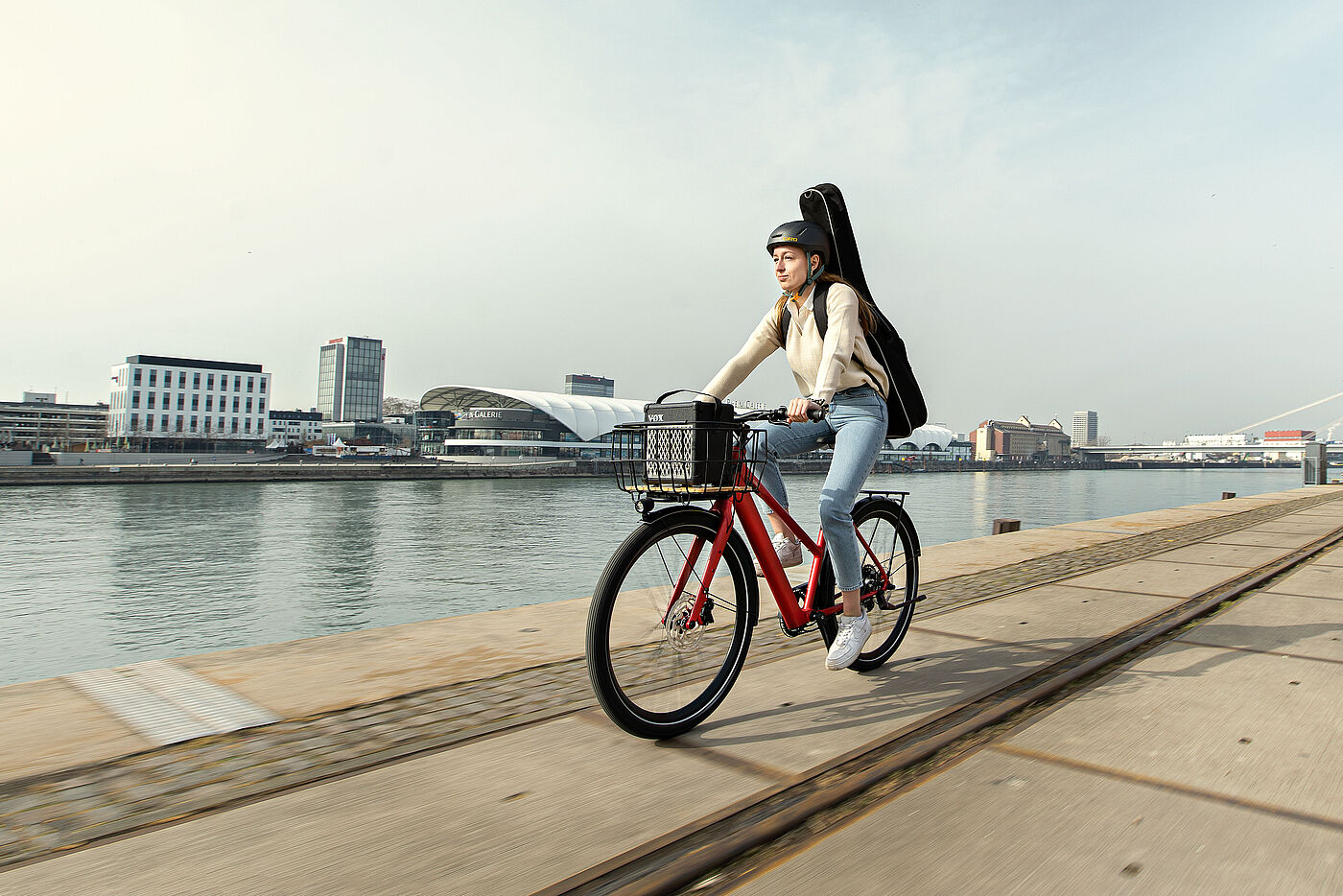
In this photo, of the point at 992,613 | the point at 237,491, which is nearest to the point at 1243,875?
the point at 992,613

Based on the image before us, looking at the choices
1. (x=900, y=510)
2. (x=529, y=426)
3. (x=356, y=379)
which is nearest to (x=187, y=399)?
(x=529, y=426)

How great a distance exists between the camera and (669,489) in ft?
8.29

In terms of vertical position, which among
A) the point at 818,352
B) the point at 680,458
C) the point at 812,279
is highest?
the point at 812,279

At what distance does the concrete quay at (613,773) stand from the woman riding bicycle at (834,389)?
510 millimetres

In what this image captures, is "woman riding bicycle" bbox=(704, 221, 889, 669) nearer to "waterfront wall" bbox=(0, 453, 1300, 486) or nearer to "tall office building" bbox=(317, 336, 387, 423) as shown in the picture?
"waterfront wall" bbox=(0, 453, 1300, 486)

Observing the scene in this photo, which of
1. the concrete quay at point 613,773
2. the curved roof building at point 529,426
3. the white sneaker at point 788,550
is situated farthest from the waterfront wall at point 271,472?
the white sneaker at point 788,550

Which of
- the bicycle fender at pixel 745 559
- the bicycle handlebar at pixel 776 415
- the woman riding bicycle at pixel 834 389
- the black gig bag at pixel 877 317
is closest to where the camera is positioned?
the bicycle fender at pixel 745 559

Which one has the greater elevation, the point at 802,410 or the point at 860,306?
the point at 860,306

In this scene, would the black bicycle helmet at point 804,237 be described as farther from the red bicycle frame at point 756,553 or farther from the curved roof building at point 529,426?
the curved roof building at point 529,426

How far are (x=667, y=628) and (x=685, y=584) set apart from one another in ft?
0.53

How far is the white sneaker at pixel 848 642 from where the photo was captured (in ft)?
10.1

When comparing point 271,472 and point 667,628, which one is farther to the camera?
point 271,472

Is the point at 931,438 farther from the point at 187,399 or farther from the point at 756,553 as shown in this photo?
the point at 756,553

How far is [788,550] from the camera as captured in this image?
126 inches
